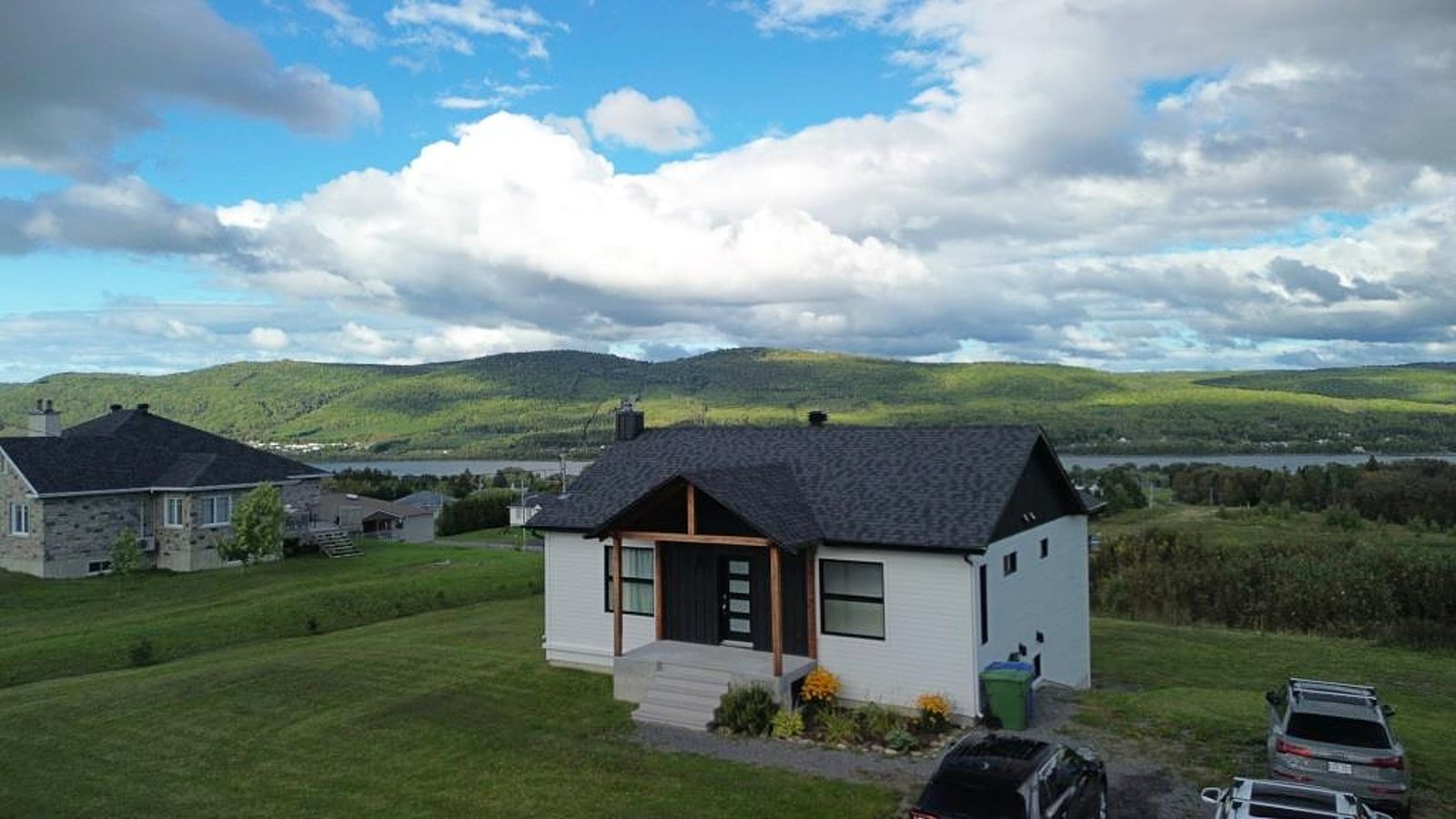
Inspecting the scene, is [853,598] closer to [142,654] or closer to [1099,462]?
[142,654]

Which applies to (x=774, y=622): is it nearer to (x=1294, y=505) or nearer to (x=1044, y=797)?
(x=1044, y=797)

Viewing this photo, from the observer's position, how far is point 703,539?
16.9 m

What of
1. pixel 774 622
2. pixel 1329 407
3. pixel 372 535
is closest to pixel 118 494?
pixel 372 535

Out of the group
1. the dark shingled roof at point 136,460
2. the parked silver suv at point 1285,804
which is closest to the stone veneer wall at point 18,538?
the dark shingled roof at point 136,460

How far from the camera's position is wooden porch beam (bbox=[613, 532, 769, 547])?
16.5 metres

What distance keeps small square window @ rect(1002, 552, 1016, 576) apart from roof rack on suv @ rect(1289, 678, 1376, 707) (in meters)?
5.25

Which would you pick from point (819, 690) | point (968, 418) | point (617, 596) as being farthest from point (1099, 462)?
point (617, 596)

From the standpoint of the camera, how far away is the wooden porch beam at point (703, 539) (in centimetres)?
1653

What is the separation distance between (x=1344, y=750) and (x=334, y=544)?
41.5 meters

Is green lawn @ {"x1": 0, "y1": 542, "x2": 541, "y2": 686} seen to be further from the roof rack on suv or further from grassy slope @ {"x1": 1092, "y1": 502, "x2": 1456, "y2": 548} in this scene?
grassy slope @ {"x1": 1092, "y1": 502, "x2": 1456, "y2": 548}

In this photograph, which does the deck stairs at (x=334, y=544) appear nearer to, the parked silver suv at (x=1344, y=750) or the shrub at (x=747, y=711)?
the shrub at (x=747, y=711)

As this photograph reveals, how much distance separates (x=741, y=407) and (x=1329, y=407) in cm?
→ 10934

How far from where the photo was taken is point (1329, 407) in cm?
16675

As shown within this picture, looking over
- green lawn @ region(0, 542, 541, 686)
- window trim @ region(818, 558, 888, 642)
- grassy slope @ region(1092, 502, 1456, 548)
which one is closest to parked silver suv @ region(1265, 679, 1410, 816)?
window trim @ region(818, 558, 888, 642)
